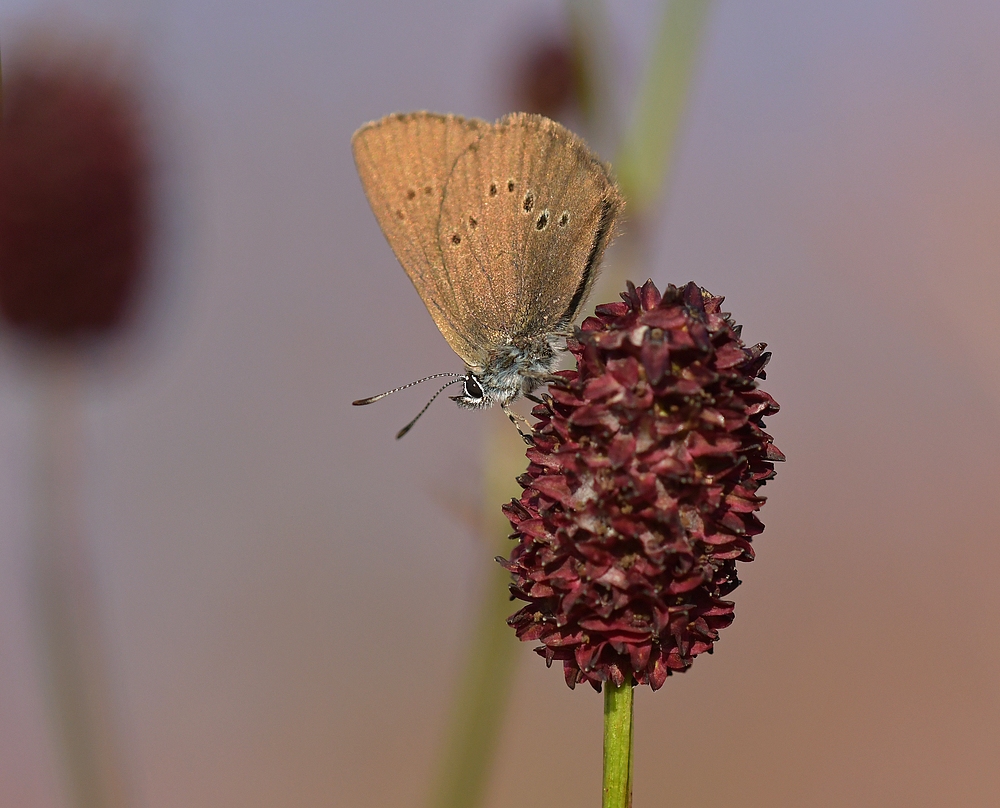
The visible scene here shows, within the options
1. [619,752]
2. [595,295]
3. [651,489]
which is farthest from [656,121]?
[619,752]

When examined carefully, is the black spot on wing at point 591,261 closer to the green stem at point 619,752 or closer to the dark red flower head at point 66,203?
the green stem at point 619,752

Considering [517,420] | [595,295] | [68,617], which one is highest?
[595,295]

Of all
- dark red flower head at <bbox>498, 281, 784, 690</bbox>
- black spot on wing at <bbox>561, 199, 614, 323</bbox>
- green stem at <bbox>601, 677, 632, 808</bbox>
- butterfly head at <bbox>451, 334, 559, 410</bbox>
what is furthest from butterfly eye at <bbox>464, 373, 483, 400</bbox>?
green stem at <bbox>601, 677, 632, 808</bbox>

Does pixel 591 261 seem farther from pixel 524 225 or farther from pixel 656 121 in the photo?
pixel 656 121

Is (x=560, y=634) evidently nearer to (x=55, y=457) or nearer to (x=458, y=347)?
(x=458, y=347)

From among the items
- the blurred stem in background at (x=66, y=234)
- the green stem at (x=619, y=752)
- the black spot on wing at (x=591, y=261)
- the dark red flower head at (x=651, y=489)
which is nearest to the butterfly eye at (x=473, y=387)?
the black spot on wing at (x=591, y=261)
